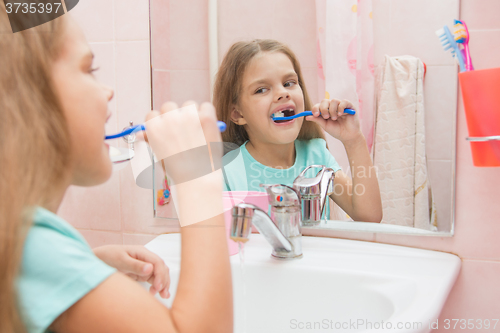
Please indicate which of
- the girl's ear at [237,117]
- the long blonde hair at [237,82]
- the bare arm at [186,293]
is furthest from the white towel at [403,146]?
the bare arm at [186,293]

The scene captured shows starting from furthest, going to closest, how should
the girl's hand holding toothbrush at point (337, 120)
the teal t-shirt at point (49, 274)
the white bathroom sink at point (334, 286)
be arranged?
the girl's hand holding toothbrush at point (337, 120) → the white bathroom sink at point (334, 286) → the teal t-shirt at point (49, 274)

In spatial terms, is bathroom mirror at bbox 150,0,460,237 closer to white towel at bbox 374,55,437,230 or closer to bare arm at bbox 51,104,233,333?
white towel at bbox 374,55,437,230

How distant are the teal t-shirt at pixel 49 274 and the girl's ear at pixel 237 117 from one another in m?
0.50

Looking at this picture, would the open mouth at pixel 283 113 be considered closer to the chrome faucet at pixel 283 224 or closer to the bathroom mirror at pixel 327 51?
the bathroom mirror at pixel 327 51

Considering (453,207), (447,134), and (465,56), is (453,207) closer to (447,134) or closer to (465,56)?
(447,134)

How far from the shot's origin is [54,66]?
0.39 metres

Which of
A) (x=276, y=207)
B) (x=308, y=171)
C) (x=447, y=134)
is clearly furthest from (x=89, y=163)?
(x=447, y=134)

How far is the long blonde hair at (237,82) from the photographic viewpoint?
2.55 feet

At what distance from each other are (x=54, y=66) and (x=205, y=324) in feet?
0.96

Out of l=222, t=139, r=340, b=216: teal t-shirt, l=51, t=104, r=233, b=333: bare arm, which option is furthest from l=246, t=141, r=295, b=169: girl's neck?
l=51, t=104, r=233, b=333: bare arm

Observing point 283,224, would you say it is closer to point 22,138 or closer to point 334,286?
point 334,286

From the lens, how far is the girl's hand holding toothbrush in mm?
756

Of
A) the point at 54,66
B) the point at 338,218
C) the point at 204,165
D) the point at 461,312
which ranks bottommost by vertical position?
the point at 461,312

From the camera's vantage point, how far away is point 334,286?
680 mm
